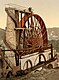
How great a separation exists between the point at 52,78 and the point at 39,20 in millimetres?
10268

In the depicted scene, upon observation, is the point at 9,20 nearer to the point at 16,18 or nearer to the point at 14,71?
the point at 16,18

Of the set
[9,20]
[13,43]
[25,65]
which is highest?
[9,20]

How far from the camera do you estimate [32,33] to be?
2053cm

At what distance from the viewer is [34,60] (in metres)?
18.4

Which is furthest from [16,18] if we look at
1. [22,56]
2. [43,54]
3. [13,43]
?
[43,54]

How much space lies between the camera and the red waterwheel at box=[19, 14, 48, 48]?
61.7ft

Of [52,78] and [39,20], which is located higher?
[39,20]

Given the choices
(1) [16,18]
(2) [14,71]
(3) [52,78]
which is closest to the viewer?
(3) [52,78]

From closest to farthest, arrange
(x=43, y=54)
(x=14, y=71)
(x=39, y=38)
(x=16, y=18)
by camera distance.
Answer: (x=14, y=71), (x=16, y=18), (x=43, y=54), (x=39, y=38)

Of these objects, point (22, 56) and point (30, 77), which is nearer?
point (30, 77)

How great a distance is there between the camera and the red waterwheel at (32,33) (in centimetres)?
1881

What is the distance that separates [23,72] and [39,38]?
8.70 meters

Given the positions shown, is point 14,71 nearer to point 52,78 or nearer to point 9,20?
point 52,78

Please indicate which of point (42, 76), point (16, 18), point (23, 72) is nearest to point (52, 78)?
point (42, 76)
